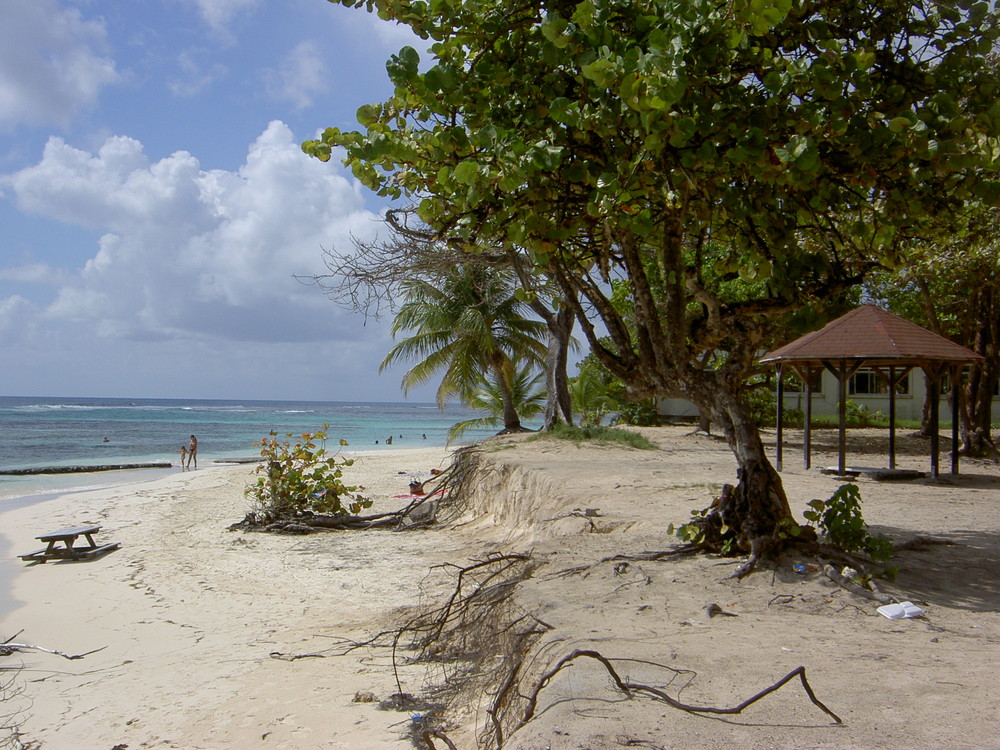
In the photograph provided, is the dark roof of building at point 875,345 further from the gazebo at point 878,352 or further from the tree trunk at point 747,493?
the tree trunk at point 747,493

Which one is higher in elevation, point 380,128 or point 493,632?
point 380,128

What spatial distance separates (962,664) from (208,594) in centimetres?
724

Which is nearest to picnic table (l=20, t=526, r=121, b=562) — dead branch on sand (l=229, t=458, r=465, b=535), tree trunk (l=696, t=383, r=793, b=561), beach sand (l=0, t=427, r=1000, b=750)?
beach sand (l=0, t=427, r=1000, b=750)

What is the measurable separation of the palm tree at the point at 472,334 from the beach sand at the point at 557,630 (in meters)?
9.62

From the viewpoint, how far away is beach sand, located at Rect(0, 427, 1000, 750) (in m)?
3.29

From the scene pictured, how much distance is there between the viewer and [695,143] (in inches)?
196

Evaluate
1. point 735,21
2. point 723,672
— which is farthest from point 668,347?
point 723,672

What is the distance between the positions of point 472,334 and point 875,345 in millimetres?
10885

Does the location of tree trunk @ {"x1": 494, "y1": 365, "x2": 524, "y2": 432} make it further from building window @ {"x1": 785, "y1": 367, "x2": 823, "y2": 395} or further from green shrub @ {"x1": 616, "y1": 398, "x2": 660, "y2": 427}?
building window @ {"x1": 785, "y1": 367, "x2": 823, "y2": 395}

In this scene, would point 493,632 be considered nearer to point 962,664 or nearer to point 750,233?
point 962,664

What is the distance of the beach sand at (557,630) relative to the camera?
329 cm

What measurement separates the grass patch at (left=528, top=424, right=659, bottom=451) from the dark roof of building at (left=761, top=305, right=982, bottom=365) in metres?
3.87

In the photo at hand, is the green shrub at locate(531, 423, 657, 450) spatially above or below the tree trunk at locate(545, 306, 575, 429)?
below

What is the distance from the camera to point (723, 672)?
3.79m
